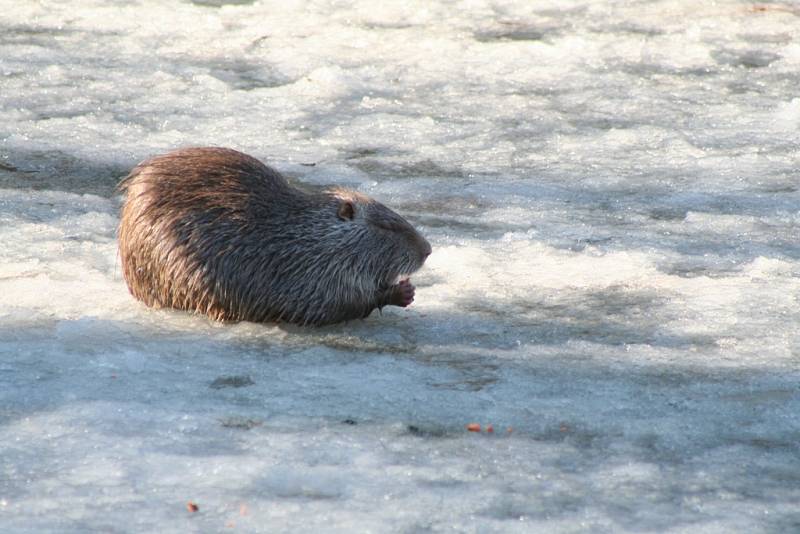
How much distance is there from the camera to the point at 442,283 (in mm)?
5043

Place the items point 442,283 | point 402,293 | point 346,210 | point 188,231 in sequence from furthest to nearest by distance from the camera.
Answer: point 442,283 → point 346,210 → point 402,293 → point 188,231

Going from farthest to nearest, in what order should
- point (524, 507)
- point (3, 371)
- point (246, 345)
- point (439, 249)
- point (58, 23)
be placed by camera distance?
point (58, 23) < point (439, 249) < point (246, 345) < point (3, 371) < point (524, 507)

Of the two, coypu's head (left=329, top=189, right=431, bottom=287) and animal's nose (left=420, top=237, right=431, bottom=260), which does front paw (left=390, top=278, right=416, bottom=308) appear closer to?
coypu's head (left=329, top=189, right=431, bottom=287)

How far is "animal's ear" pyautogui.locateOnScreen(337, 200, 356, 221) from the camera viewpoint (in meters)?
4.82

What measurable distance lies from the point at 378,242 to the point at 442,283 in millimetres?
336

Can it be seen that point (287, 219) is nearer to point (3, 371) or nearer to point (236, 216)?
point (236, 216)

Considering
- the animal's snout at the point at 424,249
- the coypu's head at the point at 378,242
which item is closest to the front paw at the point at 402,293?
the coypu's head at the point at 378,242

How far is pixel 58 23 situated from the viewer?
8.93 meters

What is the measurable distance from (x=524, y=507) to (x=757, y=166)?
3.69m

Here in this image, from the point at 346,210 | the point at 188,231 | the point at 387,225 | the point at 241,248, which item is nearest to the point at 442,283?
the point at 387,225

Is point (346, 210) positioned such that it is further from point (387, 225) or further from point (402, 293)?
point (402, 293)

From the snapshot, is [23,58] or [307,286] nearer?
[307,286]

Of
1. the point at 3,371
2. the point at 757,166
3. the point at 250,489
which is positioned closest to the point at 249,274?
the point at 3,371

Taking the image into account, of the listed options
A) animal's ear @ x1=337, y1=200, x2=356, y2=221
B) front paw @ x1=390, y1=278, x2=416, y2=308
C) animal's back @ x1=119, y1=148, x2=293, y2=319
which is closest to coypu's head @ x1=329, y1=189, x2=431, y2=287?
animal's ear @ x1=337, y1=200, x2=356, y2=221
